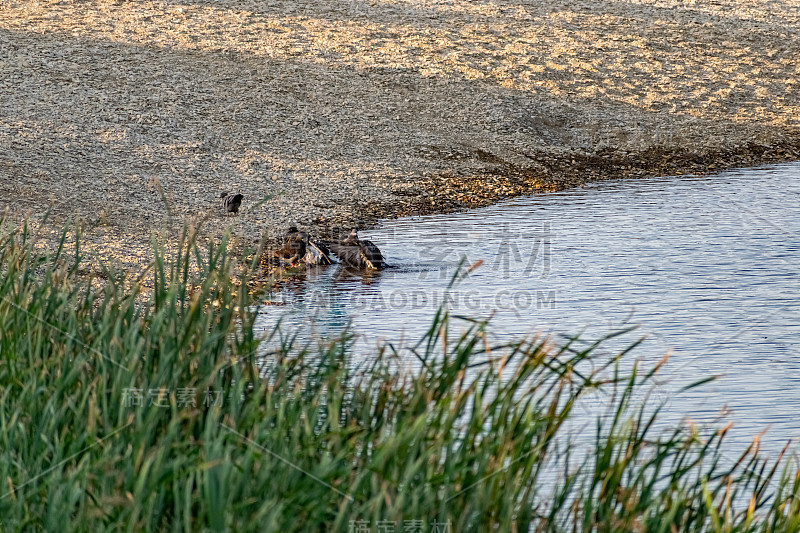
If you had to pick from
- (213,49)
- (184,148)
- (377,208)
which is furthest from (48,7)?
(377,208)

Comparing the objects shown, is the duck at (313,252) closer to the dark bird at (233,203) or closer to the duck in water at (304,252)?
the duck in water at (304,252)

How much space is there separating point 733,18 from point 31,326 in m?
20.7

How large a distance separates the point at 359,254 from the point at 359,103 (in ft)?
23.2

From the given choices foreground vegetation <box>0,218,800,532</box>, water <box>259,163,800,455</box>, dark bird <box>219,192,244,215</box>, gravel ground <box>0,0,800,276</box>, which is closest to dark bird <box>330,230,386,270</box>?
water <box>259,163,800,455</box>

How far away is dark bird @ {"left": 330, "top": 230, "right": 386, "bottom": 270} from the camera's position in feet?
33.9

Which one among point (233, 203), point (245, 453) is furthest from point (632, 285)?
point (245, 453)

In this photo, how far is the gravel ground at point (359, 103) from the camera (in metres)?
13.2

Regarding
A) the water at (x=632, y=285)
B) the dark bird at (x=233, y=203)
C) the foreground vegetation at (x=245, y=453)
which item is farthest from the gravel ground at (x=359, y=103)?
the foreground vegetation at (x=245, y=453)

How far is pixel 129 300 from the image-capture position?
4598 millimetres

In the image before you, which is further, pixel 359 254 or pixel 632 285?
pixel 359 254

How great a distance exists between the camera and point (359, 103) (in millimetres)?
17016

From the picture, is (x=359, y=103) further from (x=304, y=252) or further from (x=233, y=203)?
(x=304, y=252)

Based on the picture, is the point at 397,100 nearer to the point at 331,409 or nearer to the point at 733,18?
the point at 733,18

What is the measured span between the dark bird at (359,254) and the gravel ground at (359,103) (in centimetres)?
108
